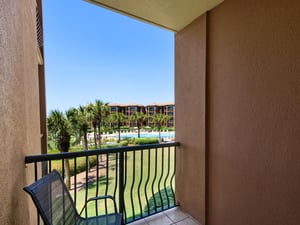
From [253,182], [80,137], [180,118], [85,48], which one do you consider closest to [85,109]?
[80,137]

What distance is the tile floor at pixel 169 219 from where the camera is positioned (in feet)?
6.45

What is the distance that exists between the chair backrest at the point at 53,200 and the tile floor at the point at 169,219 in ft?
3.12

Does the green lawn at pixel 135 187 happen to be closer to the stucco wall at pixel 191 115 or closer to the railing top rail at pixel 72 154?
the railing top rail at pixel 72 154

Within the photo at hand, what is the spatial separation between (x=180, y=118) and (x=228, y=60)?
995 mm

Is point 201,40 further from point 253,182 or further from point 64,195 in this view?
point 64,195

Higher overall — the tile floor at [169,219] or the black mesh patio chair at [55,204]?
the black mesh patio chair at [55,204]

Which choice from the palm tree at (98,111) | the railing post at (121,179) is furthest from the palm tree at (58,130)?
the railing post at (121,179)

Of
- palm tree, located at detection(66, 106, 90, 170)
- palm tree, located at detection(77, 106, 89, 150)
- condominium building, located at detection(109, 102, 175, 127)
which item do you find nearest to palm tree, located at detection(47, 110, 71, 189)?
palm tree, located at detection(66, 106, 90, 170)

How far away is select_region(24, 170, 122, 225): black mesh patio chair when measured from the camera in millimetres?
1026

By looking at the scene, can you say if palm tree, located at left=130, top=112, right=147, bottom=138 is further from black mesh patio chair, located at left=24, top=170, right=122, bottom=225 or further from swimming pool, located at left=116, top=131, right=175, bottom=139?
black mesh patio chair, located at left=24, top=170, right=122, bottom=225

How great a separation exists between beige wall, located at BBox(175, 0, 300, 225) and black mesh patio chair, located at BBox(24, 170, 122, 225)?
1.18 m

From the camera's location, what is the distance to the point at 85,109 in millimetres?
13102

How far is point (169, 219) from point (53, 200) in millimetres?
1491

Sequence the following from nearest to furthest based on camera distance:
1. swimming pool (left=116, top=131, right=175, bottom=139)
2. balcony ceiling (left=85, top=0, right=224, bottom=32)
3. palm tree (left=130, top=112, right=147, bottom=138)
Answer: balcony ceiling (left=85, top=0, right=224, bottom=32) → swimming pool (left=116, top=131, right=175, bottom=139) → palm tree (left=130, top=112, right=147, bottom=138)
